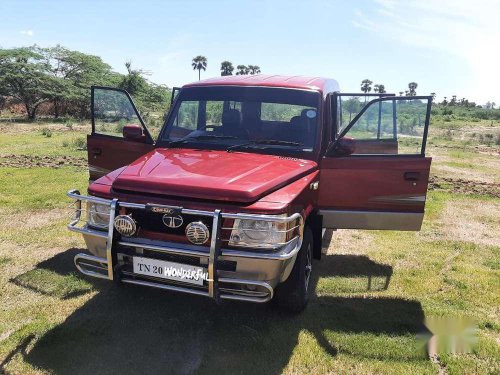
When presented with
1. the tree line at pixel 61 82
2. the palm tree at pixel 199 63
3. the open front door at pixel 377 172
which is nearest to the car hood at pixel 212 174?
the open front door at pixel 377 172

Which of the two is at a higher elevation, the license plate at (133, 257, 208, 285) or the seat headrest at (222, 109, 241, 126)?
the seat headrest at (222, 109, 241, 126)

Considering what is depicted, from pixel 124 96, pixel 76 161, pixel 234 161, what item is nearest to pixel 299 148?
pixel 234 161

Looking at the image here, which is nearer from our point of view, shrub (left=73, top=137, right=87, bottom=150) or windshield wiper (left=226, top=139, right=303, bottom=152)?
windshield wiper (left=226, top=139, right=303, bottom=152)

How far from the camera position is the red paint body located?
10.7ft

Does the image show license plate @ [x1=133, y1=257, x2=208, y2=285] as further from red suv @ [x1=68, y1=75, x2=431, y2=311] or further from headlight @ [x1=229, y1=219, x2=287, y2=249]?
headlight @ [x1=229, y1=219, x2=287, y2=249]

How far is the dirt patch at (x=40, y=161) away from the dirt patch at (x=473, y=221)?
28.6ft

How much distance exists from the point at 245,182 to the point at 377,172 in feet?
5.20

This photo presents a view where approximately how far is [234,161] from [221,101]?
1065 millimetres

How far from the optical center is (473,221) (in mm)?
7414

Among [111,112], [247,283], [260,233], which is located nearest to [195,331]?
Answer: [247,283]

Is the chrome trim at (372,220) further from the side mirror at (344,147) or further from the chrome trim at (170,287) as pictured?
the chrome trim at (170,287)

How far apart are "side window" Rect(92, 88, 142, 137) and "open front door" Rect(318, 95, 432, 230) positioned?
243 cm

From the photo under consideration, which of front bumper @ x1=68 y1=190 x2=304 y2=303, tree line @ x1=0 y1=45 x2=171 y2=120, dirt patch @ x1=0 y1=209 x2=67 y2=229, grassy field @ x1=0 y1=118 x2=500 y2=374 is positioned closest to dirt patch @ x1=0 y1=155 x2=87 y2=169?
dirt patch @ x1=0 y1=209 x2=67 y2=229

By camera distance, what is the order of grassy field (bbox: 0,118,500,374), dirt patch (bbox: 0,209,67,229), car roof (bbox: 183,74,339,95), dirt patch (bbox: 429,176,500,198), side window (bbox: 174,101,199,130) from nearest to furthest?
grassy field (bbox: 0,118,500,374) < car roof (bbox: 183,74,339,95) < side window (bbox: 174,101,199,130) < dirt patch (bbox: 0,209,67,229) < dirt patch (bbox: 429,176,500,198)
